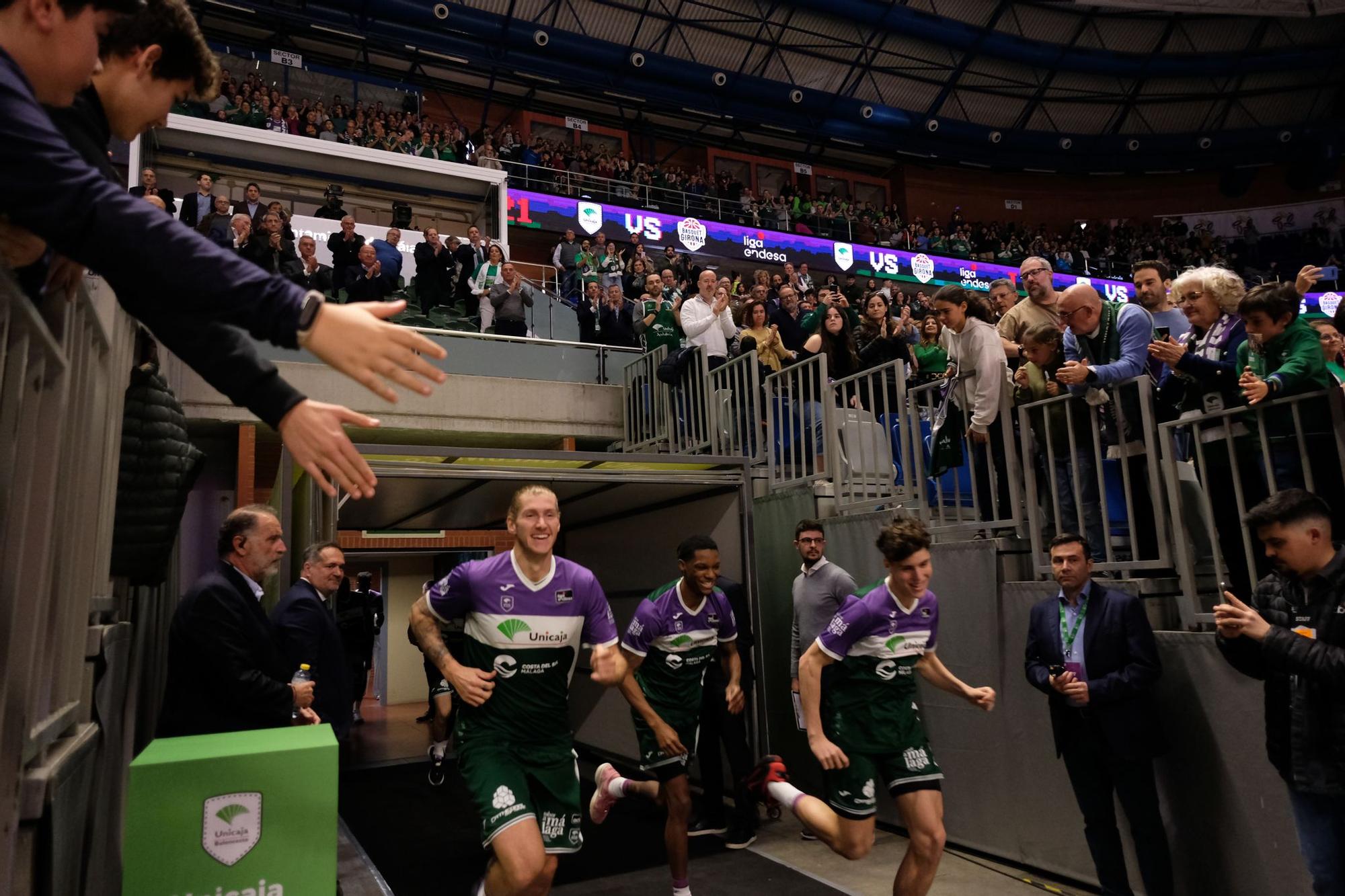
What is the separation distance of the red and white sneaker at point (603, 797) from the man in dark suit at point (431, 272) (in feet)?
28.2

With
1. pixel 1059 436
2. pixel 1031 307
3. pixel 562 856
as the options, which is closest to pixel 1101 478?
→ pixel 1059 436

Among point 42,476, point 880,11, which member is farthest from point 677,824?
point 880,11

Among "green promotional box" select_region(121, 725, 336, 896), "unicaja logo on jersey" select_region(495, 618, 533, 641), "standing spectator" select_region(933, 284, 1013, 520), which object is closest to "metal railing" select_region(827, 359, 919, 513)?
"standing spectator" select_region(933, 284, 1013, 520)

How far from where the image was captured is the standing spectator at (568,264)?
14.6 m

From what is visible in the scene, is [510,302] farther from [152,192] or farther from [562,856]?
[562,856]

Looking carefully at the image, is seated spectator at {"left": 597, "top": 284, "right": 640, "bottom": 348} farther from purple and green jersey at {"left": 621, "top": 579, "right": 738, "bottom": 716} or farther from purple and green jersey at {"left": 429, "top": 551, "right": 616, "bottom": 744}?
purple and green jersey at {"left": 429, "top": 551, "right": 616, "bottom": 744}

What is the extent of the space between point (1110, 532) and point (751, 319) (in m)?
4.49

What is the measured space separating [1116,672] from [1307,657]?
1.40 metres

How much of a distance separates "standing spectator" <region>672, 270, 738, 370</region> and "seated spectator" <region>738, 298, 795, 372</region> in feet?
0.98

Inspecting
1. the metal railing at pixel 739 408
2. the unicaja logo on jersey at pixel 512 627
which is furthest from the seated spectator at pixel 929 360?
the unicaja logo on jersey at pixel 512 627

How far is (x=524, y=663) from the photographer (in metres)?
4.05

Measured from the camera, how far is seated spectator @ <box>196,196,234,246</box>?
10258 millimetres

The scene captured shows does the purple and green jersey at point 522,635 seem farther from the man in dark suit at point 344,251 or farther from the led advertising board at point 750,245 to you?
the led advertising board at point 750,245

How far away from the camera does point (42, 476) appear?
201cm
